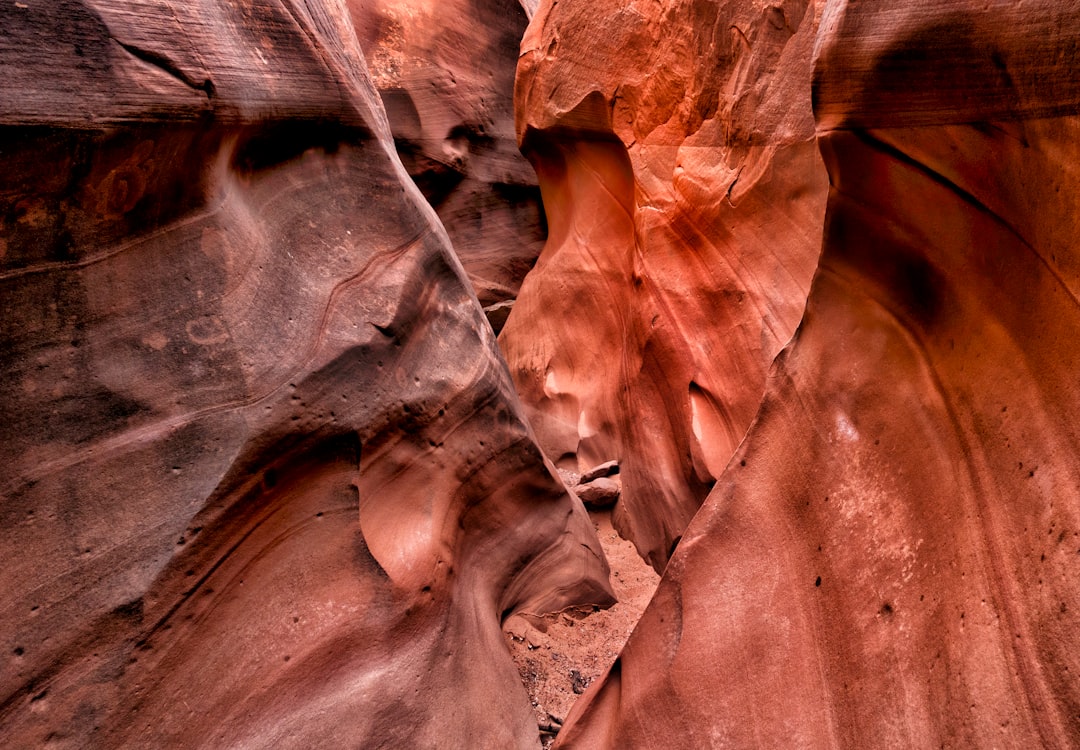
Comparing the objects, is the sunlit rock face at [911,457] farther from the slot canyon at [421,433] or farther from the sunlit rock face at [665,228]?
the sunlit rock face at [665,228]

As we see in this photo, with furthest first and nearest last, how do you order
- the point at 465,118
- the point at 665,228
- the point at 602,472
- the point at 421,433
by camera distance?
the point at 465,118
the point at 602,472
the point at 665,228
the point at 421,433

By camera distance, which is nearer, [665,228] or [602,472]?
[665,228]

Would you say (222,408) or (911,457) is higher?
(911,457)

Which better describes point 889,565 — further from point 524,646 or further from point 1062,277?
point 524,646

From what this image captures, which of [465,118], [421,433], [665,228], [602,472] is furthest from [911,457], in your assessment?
[465,118]

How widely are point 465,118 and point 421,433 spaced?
190 inches

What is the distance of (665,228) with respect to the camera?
3.77 meters

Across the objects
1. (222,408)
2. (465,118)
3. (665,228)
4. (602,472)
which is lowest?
(602,472)

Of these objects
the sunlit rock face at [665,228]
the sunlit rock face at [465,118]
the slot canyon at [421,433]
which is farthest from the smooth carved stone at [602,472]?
the sunlit rock face at [465,118]

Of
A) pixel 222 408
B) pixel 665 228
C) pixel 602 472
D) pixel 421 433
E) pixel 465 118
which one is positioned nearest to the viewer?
pixel 222 408

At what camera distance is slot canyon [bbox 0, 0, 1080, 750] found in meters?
1.48

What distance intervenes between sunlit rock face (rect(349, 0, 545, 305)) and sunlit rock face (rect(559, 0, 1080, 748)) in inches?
189

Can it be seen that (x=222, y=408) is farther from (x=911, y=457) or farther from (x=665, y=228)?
(x=665, y=228)

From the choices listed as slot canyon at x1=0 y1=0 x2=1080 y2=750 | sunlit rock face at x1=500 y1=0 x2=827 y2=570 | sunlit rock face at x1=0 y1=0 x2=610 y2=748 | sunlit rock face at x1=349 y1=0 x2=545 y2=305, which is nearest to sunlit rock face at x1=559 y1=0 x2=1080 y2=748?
slot canyon at x1=0 y1=0 x2=1080 y2=750
